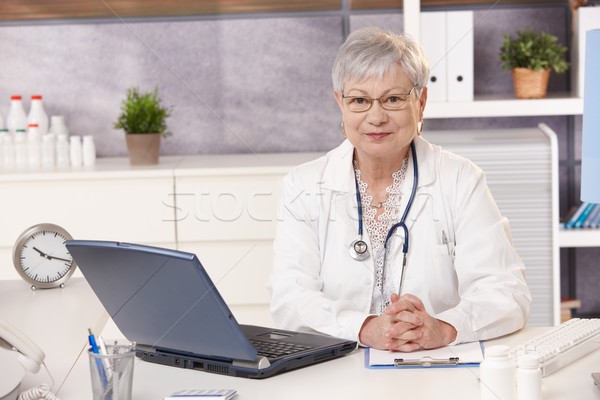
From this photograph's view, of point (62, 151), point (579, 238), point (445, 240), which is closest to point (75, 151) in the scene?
point (62, 151)

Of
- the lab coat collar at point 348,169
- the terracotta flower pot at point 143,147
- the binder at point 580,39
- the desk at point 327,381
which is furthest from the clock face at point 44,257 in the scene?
the binder at point 580,39

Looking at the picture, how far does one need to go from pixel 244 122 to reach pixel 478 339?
2139 millimetres

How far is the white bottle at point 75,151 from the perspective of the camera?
Answer: 3607 millimetres

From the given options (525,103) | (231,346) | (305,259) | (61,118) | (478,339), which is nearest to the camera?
(231,346)

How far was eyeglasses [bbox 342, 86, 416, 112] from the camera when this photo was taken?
7.14ft

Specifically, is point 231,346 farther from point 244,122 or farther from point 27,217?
point 244,122

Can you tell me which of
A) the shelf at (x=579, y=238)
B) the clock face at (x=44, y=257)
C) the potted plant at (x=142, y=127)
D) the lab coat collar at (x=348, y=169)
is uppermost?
the potted plant at (x=142, y=127)

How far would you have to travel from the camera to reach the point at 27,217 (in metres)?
3.45

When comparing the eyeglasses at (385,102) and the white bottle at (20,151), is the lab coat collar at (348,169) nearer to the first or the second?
the eyeglasses at (385,102)

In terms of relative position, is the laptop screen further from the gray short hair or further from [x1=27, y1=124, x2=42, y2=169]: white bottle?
[x1=27, y1=124, x2=42, y2=169]: white bottle

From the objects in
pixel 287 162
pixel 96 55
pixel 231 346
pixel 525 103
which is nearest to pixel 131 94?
pixel 96 55

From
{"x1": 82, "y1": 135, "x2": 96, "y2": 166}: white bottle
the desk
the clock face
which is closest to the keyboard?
the desk

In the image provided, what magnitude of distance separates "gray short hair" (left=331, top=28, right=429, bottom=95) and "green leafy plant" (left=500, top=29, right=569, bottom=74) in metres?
1.32

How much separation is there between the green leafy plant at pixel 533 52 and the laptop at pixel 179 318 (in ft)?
6.35
